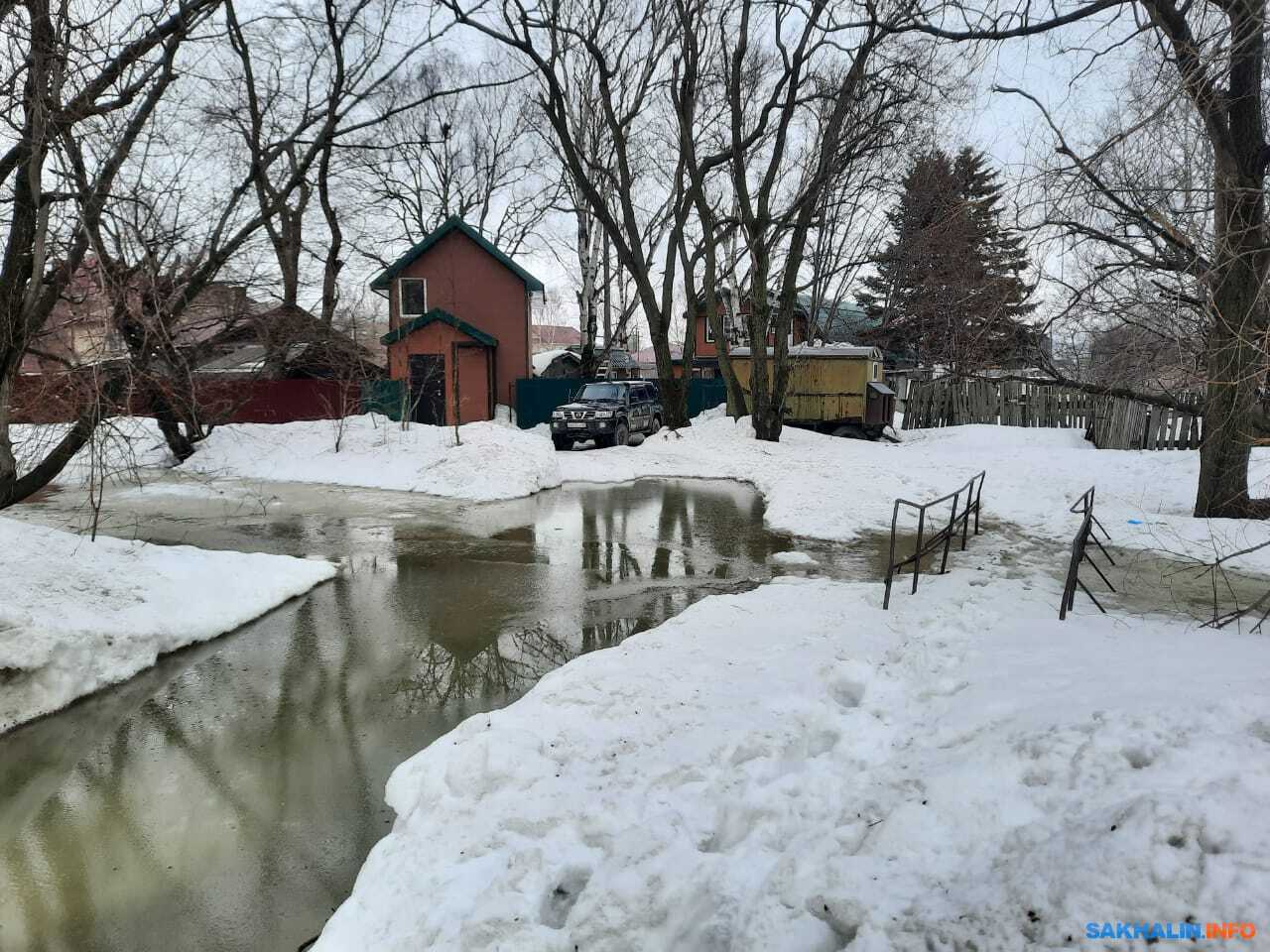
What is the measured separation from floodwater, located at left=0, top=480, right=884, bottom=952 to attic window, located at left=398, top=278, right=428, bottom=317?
1774 centimetres

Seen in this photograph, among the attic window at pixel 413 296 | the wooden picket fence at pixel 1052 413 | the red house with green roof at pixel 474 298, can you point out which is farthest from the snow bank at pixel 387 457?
the wooden picket fence at pixel 1052 413

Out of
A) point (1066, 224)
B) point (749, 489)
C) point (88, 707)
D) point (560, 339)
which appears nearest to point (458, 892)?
point (88, 707)

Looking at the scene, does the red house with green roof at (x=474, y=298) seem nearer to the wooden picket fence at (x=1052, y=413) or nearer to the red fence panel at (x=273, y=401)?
the red fence panel at (x=273, y=401)

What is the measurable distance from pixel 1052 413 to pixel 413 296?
72.9 feet

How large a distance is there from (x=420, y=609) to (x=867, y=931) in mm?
6099

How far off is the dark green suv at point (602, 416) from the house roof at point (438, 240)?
7.79m

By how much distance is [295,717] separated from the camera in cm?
564

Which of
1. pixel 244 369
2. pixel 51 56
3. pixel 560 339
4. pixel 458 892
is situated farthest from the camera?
pixel 560 339

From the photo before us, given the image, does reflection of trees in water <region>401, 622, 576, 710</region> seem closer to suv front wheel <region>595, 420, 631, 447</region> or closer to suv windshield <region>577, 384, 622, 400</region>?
suv front wheel <region>595, 420, 631, 447</region>

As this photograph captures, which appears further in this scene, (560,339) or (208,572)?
(560,339)

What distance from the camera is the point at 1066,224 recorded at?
8.91m

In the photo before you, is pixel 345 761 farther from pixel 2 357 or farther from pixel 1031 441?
pixel 1031 441

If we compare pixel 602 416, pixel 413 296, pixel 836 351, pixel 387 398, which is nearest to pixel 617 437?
pixel 602 416

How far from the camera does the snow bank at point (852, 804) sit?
8.80 feet
